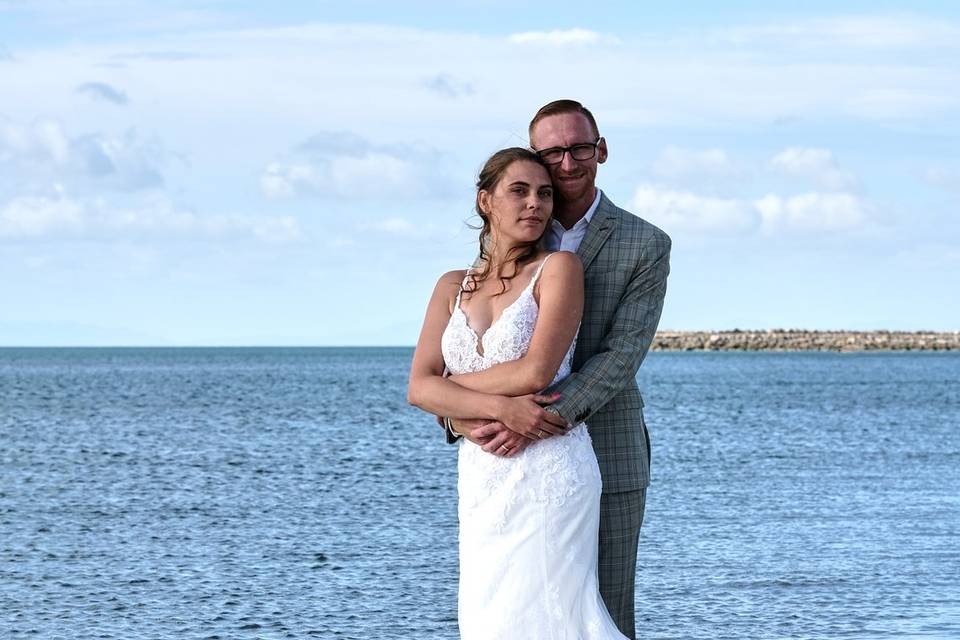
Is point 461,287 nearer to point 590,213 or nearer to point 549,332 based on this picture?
point 549,332

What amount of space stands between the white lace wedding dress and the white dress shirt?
330mm

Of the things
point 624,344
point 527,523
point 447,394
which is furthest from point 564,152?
point 527,523

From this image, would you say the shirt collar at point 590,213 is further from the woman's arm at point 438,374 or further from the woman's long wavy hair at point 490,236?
the woman's arm at point 438,374

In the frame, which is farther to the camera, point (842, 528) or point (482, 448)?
point (842, 528)

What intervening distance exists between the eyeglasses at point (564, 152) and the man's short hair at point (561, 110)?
8 centimetres

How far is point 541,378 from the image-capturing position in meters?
4.24

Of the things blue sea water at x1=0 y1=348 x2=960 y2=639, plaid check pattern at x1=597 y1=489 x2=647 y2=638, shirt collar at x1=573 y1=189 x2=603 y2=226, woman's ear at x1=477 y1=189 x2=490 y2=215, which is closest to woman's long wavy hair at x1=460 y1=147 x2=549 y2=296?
woman's ear at x1=477 y1=189 x2=490 y2=215

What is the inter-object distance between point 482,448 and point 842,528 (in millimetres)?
12022

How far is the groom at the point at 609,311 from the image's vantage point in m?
4.47

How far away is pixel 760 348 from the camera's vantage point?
130 metres

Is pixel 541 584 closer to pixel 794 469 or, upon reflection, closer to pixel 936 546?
pixel 936 546

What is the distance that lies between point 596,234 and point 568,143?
1.12 feet

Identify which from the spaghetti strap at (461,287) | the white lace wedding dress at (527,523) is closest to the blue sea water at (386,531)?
the white lace wedding dress at (527,523)

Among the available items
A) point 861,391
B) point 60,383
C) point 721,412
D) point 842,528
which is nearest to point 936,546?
point 842,528
